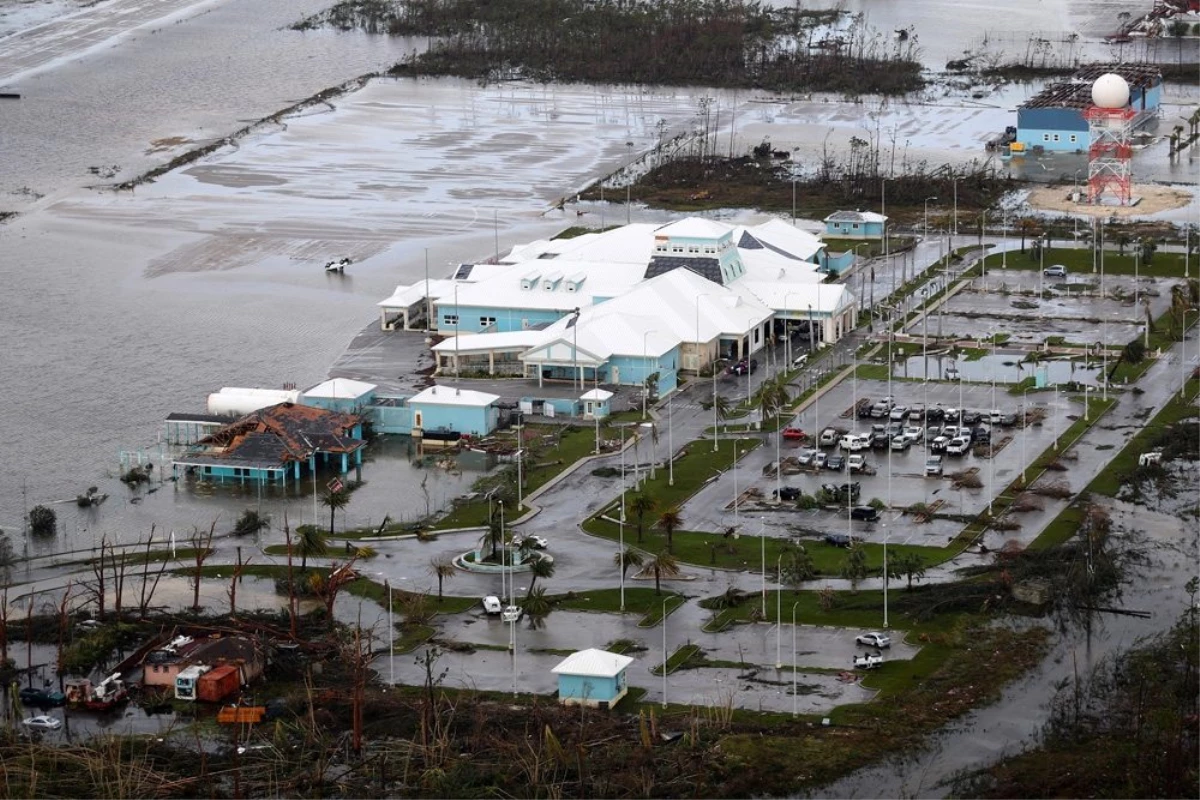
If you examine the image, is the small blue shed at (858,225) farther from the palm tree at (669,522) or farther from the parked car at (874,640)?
the parked car at (874,640)

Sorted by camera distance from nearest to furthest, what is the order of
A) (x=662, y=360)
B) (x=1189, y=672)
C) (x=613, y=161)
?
(x=1189, y=672) → (x=662, y=360) → (x=613, y=161)

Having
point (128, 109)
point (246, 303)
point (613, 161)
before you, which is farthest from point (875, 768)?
point (128, 109)

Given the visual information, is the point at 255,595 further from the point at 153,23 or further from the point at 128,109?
the point at 153,23

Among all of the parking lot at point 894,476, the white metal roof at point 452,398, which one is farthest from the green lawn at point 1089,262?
the white metal roof at point 452,398

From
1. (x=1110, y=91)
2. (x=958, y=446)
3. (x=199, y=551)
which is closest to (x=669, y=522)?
(x=199, y=551)

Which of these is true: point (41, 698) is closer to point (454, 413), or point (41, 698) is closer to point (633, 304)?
point (454, 413)
